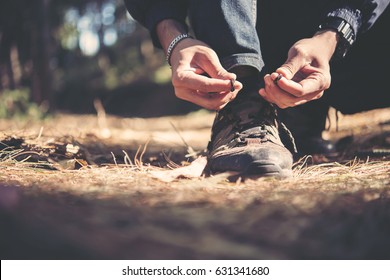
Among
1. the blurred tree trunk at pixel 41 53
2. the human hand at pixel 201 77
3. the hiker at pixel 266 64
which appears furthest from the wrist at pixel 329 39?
the blurred tree trunk at pixel 41 53

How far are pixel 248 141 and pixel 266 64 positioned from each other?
61 cm

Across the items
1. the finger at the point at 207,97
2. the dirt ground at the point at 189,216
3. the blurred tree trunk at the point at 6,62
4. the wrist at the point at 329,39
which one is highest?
the blurred tree trunk at the point at 6,62

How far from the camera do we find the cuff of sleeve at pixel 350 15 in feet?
4.73

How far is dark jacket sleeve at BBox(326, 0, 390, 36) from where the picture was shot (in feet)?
4.75

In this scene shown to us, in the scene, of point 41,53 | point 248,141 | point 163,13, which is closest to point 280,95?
point 248,141

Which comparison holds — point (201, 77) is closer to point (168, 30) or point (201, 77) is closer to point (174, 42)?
point (174, 42)

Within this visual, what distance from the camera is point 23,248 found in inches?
24.6

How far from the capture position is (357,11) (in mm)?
1473

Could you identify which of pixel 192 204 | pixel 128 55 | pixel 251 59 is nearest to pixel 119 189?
pixel 192 204

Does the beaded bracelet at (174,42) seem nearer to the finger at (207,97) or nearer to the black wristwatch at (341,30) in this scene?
the finger at (207,97)

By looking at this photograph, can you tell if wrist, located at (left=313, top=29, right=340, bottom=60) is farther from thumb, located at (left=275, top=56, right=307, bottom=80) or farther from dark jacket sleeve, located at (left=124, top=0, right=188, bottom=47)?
dark jacket sleeve, located at (left=124, top=0, right=188, bottom=47)

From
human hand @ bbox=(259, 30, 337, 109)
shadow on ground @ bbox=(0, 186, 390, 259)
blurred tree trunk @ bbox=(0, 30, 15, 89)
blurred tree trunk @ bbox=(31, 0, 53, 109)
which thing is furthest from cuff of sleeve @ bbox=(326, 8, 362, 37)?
blurred tree trunk @ bbox=(0, 30, 15, 89)

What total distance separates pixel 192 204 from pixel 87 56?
19117 mm

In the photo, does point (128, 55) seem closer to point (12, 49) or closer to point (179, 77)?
point (12, 49)
